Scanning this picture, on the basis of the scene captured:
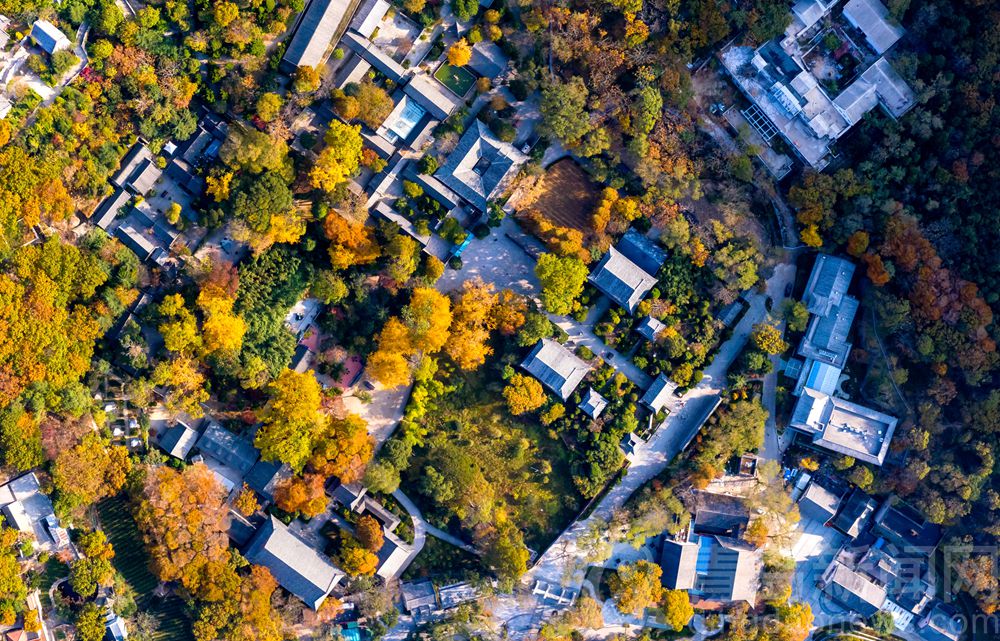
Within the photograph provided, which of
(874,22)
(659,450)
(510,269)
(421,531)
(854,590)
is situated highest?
(874,22)

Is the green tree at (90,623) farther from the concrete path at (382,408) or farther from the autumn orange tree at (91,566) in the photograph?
Result: the concrete path at (382,408)

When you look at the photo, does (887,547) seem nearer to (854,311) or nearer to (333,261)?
(854,311)

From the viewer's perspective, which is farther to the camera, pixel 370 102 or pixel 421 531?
pixel 421 531

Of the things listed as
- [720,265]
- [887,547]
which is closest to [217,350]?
[720,265]

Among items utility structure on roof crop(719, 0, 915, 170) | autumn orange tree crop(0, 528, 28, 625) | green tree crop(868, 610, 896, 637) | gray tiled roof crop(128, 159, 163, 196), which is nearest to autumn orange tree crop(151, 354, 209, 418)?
gray tiled roof crop(128, 159, 163, 196)

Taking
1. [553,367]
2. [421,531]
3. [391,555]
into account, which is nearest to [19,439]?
[391,555]

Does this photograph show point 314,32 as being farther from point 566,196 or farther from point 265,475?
point 265,475

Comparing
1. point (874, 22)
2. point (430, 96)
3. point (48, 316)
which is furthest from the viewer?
point (874, 22)
